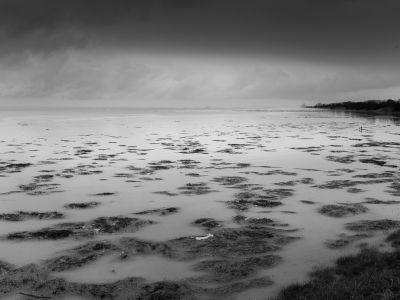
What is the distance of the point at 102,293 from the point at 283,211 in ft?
21.2

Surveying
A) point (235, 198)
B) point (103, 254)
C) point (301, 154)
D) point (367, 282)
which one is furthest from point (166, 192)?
point (301, 154)

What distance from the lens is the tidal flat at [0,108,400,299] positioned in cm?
788

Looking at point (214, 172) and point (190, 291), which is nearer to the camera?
point (190, 291)

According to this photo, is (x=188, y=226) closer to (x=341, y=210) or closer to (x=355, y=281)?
(x=341, y=210)

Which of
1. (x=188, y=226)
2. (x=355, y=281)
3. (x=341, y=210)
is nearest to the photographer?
(x=355, y=281)

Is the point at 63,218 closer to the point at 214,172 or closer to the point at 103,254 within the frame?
the point at 103,254

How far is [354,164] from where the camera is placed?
68.2ft

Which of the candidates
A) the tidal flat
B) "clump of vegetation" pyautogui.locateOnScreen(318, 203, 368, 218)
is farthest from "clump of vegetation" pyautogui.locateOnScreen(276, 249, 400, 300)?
"clump of vegetation" pyautogui.locateOnScreen(318, 203, 368, 218)

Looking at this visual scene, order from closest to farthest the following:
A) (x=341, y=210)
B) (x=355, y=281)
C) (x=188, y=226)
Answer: (x=355, y=281)
(x=188, y=226)
(x=341, y=210)

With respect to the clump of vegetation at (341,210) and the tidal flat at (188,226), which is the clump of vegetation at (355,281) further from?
the clump of vegetation at (341,210)

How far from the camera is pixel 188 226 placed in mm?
11133

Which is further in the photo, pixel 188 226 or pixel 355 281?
pixel 188 226

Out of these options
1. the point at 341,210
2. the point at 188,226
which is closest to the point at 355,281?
the point at 188,226

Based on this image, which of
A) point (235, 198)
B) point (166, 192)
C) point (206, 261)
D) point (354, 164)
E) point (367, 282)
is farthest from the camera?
point (354, 164)
